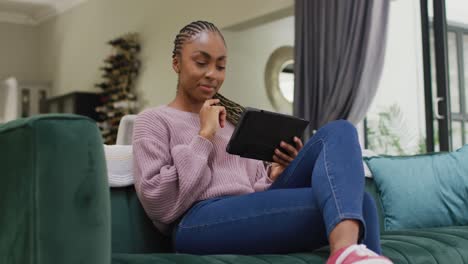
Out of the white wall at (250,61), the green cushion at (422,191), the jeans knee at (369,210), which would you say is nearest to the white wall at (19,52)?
the white wall at (250,61)

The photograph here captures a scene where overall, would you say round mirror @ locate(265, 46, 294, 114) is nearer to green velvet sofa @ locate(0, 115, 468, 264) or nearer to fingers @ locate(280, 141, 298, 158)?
fingers @ locate(280, 141, 298, 158)

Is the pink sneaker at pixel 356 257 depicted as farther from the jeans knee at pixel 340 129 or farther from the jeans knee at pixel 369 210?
the jeans knee at pixel 340 129

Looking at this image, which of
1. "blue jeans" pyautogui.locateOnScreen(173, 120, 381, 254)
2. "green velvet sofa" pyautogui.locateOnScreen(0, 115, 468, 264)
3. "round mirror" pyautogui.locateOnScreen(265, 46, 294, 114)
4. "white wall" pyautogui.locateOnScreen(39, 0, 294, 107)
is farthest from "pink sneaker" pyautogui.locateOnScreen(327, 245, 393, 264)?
"round mirror" pyautogui.locateOnScreen(265, 46, 294, 114)

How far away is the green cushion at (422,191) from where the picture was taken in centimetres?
229

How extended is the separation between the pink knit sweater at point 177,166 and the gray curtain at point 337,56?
251 cm

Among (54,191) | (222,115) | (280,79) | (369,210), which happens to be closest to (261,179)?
(222,115)

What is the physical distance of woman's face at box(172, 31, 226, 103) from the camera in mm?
1736

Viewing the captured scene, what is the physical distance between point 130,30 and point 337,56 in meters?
2.94

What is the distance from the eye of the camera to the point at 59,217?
103 cm

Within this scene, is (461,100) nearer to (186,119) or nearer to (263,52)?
(263,52)

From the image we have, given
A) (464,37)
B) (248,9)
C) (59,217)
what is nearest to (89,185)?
(59,217)

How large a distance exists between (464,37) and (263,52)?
6.36 ft

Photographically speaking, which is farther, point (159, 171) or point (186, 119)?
point (186, 119)

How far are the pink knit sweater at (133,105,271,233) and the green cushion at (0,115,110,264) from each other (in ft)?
1.40
